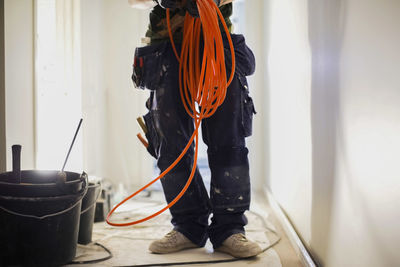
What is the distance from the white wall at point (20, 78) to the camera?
1.96m

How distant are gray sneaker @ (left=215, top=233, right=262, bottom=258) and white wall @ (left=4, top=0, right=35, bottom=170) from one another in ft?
3.53

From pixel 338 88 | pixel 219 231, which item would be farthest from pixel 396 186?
pixel 219 231

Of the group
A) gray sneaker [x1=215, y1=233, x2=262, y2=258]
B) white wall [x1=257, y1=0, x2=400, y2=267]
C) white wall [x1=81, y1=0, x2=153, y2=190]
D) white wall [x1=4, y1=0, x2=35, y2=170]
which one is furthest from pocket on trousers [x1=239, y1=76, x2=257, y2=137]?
white wall [x1=81, y1=0, x2=153, y2=190]

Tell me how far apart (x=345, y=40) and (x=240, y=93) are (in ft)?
2.21

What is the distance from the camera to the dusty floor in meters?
1.74

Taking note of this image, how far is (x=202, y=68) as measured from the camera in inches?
66.4

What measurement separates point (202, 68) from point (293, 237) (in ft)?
2.92

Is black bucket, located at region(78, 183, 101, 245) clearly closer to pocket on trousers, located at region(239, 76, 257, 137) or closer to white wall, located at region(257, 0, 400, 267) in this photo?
pocket on trousers, located at region(239, 76, 257, 137)

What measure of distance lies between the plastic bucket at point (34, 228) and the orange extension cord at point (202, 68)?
269 millimetres

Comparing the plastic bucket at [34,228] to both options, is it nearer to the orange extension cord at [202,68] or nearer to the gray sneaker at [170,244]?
the orange extension cord at [202,68]

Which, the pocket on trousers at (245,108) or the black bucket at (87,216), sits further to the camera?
the black bucket at (87,216)

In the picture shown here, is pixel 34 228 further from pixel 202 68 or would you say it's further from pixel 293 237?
pixel 293 237

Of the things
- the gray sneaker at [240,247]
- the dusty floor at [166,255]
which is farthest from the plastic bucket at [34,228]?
the gray sneaker at [240,247]

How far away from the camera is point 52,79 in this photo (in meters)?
2.61
